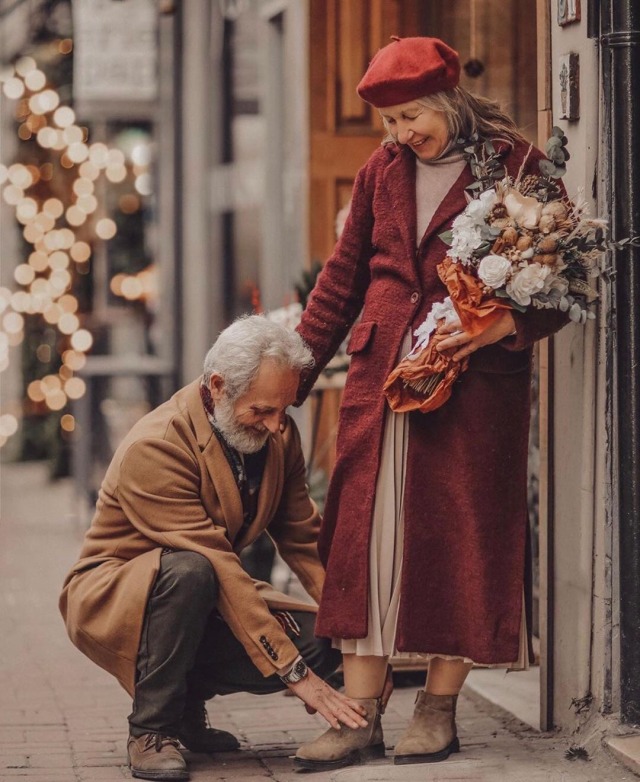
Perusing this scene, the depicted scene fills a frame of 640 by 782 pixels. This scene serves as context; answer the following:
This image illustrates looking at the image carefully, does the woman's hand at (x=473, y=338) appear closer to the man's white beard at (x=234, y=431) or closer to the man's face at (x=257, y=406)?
the man's face at (x=257, y=406)

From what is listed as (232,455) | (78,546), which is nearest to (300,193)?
(78,546)

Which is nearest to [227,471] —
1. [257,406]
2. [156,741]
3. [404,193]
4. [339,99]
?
[257,406]

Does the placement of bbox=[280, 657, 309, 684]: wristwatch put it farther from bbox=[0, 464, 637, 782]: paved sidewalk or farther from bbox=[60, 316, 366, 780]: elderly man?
bbox=[0, 464, 637, 782]: paved sidewalk

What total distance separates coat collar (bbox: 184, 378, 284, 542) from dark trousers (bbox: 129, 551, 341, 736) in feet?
0.60

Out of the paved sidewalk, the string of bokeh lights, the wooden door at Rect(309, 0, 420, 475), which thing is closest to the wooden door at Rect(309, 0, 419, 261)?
the wooden door at Rect(309, 0, 420, 475)

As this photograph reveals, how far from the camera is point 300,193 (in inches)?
298

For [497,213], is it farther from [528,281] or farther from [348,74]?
[348,74]

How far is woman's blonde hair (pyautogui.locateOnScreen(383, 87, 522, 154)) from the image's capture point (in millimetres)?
4078

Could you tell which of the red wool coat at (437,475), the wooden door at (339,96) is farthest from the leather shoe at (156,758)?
the wooden door at (339,96)

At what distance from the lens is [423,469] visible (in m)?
4.14

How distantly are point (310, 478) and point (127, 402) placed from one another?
4.73 meters

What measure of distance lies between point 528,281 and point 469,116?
0.57m

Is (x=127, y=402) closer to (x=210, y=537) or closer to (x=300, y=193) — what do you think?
(x=300, y=193)

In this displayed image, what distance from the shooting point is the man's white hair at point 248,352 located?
13.5ft
